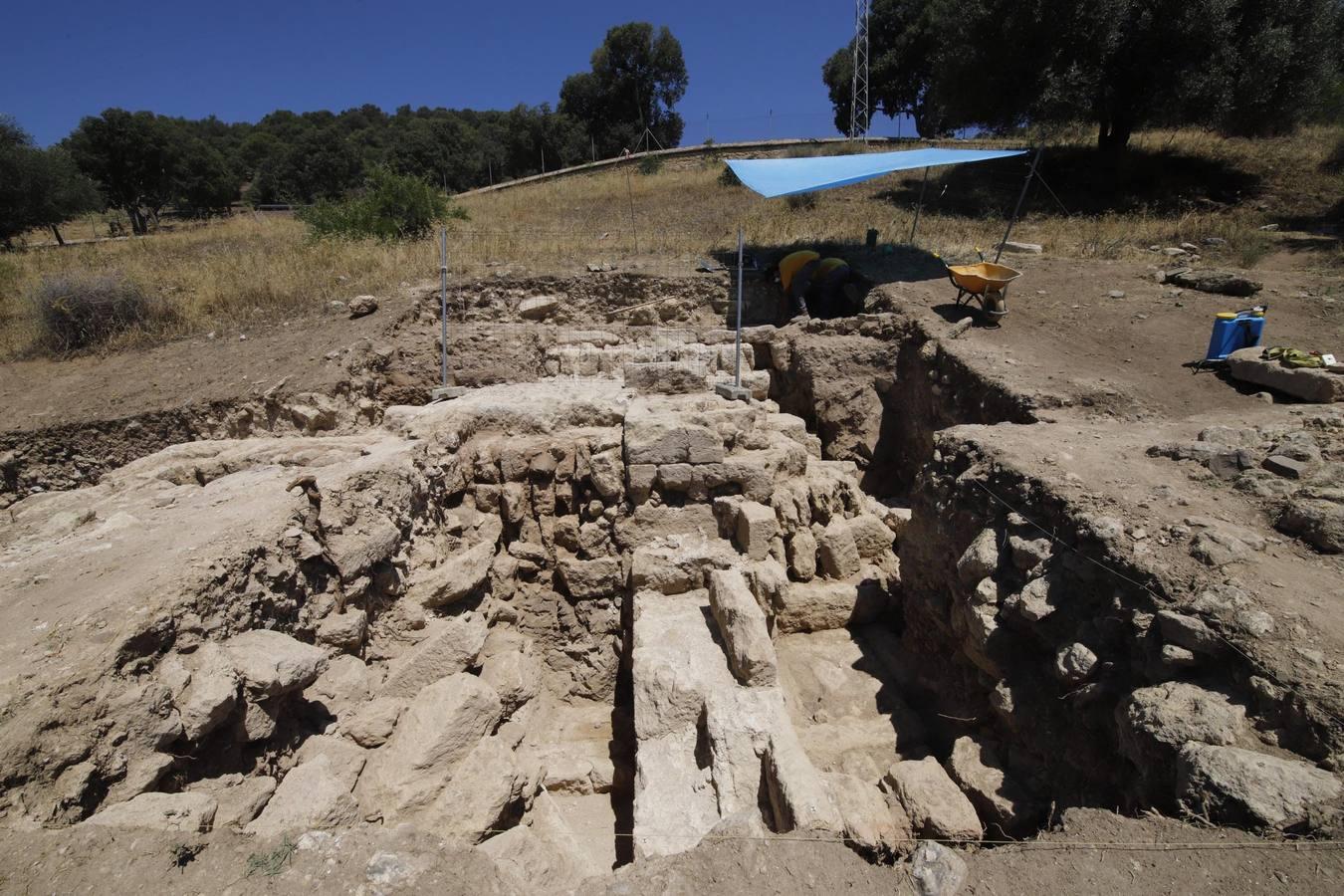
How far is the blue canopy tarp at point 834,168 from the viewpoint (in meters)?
9.50

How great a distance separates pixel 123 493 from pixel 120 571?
4.57 ft

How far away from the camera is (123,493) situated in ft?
13.6

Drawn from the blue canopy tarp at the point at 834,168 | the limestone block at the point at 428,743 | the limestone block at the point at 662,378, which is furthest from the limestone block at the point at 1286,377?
the limestone block at the point at 428,743

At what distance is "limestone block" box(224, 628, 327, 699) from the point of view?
9.50 ft

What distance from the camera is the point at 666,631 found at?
13.9 ft

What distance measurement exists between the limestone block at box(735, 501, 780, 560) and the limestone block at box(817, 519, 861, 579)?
59 centimetres

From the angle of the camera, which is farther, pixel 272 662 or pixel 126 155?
pixel 126 155

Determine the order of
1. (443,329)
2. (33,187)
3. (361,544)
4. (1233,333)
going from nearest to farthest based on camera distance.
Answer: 1. (361,544)
2. (1233,333)
3. (443,329)
4. (33,187)

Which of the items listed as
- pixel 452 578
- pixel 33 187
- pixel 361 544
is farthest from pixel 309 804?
pixel 33 187

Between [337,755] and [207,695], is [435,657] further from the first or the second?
[207,695]

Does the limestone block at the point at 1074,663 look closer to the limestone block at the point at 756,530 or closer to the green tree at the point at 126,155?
the limestone block at the point at 756,530

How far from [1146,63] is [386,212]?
1595cm

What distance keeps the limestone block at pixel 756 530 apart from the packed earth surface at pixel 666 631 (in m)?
0.03

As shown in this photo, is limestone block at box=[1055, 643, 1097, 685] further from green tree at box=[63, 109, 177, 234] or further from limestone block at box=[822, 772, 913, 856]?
green tree at box=[63, 109, 177, 234]
